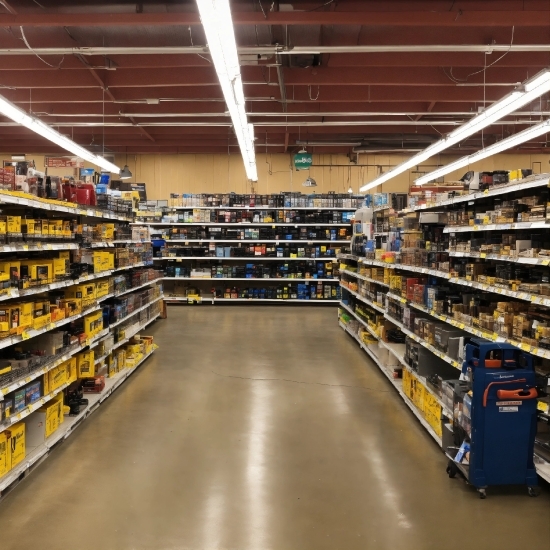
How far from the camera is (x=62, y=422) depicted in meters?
4.65

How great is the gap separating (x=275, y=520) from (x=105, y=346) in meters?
3.48

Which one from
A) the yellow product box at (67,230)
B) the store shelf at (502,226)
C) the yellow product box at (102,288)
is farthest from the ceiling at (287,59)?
the yellow product box at (102,288)

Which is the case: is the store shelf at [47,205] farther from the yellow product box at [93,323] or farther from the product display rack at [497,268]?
the product display rack at [497,268]

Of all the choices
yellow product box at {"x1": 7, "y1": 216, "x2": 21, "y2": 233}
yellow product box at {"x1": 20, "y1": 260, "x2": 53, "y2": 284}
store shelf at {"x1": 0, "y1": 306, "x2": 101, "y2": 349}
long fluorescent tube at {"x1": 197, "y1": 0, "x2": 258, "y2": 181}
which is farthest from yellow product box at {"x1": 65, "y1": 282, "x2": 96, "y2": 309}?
long fluorescent tube at {"x1": 197, "y1": 0, "x2": 258, "y2": 181}

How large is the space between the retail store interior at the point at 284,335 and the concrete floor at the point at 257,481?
2cm

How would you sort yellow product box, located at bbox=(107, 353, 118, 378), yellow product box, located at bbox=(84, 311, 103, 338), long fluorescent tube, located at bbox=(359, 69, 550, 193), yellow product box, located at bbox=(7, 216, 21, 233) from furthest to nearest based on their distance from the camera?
yellow product box, located at bbox=(107, 353, 118, 378) → long fluorescent tube, located at bbox=(359, 69, 550, 193) → yellow product box, located at bbox=(84, 311, 103, 338) → yellow product box, located at bbox=(7, 216, 21, 233)

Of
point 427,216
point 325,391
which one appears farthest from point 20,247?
point 427,216

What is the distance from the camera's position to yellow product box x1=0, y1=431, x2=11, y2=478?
3.51 meters

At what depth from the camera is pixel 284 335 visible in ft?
32.6

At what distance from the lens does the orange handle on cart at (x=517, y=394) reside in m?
3.44

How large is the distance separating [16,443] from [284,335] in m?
6.53

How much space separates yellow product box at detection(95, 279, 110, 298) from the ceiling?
296 centimetres

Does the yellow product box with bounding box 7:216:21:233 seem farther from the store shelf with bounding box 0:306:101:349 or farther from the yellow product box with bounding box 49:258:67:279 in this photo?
the store shelf with bounding box 0:306:101:349

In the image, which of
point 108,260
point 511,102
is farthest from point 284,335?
point 511,102
